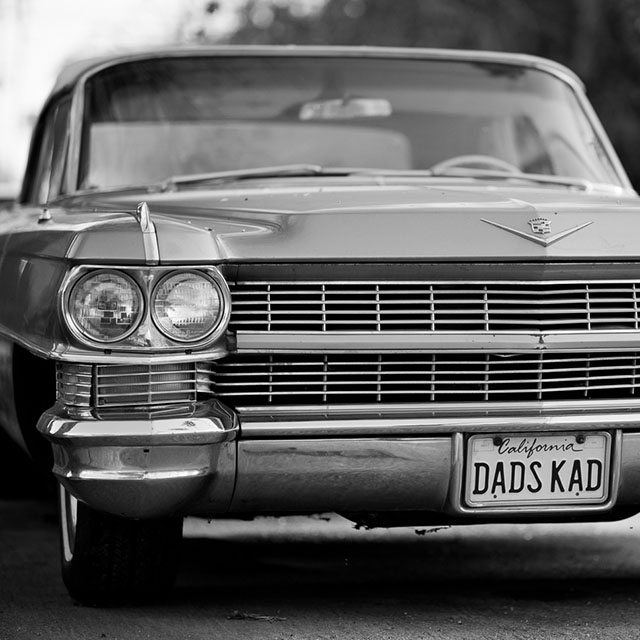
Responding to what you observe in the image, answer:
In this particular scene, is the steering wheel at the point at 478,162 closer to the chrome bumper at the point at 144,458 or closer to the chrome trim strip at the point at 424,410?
the chrome trim strip at the point at 424,410

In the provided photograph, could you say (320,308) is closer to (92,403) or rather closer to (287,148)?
(92,403)

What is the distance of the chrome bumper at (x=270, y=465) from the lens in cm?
365

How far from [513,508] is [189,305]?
3.31ft

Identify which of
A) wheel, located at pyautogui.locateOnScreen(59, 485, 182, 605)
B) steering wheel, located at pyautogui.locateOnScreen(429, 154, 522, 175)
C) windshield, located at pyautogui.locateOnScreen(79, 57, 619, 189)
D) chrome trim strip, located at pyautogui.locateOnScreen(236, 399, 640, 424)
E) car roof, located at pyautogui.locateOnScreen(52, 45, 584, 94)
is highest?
car roof, located at pyautogui.locateOnScreen(52, 45, 584, 94)

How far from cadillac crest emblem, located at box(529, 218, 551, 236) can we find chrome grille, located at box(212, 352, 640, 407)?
326 millimetres

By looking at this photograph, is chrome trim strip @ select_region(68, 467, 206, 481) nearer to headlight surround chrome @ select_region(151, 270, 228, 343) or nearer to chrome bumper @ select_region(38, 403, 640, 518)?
chrome bumper @ select_region(38, 403, 640, 518)

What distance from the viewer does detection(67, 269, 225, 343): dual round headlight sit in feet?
12.0

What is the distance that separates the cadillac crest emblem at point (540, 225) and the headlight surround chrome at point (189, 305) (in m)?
0.86

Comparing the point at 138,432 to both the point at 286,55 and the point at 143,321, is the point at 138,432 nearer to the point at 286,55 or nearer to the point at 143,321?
the point at 143,321

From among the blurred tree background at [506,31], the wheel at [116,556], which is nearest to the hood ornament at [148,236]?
the wheel at [116,556]

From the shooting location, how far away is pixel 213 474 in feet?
12.2

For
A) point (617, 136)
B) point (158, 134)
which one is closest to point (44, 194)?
point (158, 134)

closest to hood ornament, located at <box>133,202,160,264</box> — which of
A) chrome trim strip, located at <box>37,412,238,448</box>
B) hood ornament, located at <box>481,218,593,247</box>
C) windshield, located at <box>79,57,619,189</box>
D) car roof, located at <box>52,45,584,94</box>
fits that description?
chrome trim strip, located at <box>37,412,238,448</box>

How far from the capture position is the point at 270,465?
3.75 meters
